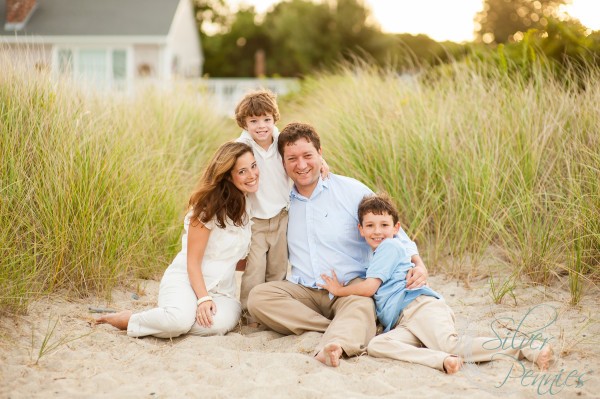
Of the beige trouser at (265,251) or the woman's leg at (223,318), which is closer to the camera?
the woman's leg at (223,318)

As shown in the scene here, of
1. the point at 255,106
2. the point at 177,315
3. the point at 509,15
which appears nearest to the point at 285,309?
the point at 177,315

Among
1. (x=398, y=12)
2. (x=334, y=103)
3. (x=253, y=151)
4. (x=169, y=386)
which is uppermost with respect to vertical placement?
(x=398, y=12)

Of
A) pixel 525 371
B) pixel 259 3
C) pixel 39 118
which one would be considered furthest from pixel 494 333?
pixel 259 3

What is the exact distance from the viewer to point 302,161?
13.6ft

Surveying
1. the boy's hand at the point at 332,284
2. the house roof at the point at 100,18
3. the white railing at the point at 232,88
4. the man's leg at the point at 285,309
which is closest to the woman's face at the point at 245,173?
the man's leg at the point at 285,309

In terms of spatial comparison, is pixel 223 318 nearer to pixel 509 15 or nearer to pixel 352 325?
pixel 352 325

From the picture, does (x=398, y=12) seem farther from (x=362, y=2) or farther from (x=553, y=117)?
(x=362, y=2)

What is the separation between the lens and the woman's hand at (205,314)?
4.05m

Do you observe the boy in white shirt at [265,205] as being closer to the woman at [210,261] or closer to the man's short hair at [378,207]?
the woman at [210,261]

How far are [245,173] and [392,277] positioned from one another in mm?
1172

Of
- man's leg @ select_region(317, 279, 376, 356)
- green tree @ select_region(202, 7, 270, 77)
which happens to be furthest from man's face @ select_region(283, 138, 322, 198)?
green tree @ select_region(202, 7, 270, 77)

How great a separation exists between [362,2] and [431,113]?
80.7ft

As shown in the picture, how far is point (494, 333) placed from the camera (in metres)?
3.88

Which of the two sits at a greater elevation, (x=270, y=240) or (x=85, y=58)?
(x=85, y=58)
